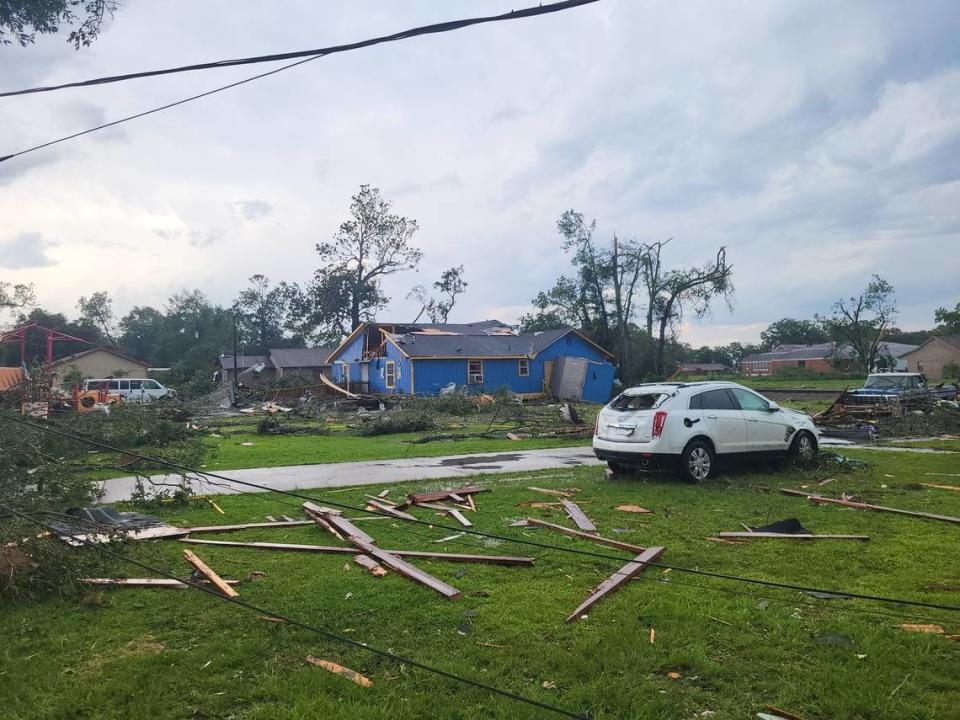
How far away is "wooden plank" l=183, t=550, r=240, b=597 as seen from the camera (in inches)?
218

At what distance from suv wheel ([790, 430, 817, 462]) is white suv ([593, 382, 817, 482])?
2 centimetres

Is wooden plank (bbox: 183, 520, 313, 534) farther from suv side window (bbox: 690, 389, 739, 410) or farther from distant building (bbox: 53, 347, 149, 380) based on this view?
distant building (bbox: 53, 347, 149, 380)

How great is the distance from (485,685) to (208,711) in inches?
59.7

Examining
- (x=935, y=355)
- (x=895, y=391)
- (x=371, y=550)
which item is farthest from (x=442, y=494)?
(x=935, y=355)

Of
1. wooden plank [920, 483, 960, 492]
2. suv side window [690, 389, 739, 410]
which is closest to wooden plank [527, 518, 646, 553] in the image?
suv side window [690, 389, 739, 410]

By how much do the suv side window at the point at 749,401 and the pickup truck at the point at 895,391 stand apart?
12600 mm

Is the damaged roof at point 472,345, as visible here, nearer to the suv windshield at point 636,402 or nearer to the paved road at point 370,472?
the paved road at point 370,472

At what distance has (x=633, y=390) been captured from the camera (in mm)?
11508

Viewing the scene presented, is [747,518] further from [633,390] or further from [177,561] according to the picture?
[177,561]

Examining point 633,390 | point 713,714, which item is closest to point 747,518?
point 633,390

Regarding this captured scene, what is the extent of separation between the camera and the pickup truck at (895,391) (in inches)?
855

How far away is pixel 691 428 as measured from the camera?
1078 centimetres

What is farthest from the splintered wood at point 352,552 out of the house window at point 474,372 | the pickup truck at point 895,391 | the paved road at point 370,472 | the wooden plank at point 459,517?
the house window at point 474,372

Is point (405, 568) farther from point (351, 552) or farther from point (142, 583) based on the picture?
point (142, 583)
